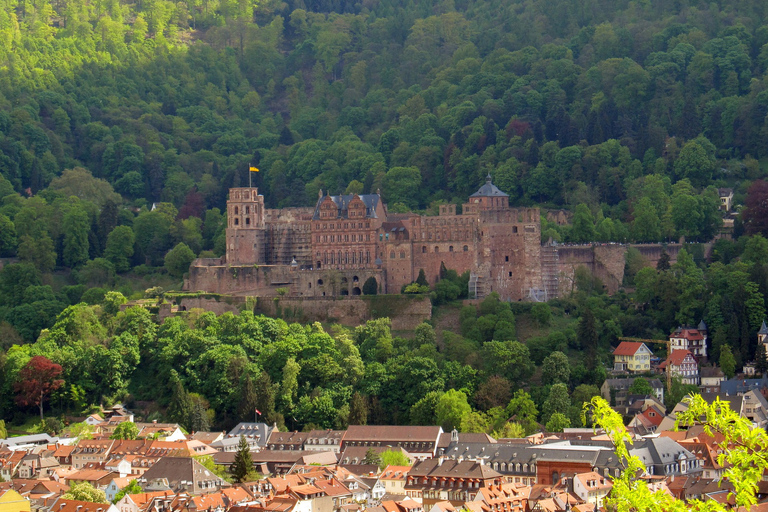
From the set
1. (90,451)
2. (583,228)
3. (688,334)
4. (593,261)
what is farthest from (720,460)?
(583,228)

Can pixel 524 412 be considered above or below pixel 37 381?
below

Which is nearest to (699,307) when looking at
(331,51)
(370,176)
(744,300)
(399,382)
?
(744,300)

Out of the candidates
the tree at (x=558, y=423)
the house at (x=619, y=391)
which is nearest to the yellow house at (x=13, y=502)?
the tree at (x=558, y=423)

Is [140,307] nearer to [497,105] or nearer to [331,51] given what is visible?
[497,105]

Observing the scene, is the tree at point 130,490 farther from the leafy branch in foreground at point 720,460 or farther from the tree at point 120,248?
the leafy branch in foreground at point 720,460

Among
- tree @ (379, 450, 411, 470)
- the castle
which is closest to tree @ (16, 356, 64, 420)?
the castle

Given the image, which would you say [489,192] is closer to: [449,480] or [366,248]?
[366,248]

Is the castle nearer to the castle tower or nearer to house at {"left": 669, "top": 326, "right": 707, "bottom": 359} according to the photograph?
the castle tower
